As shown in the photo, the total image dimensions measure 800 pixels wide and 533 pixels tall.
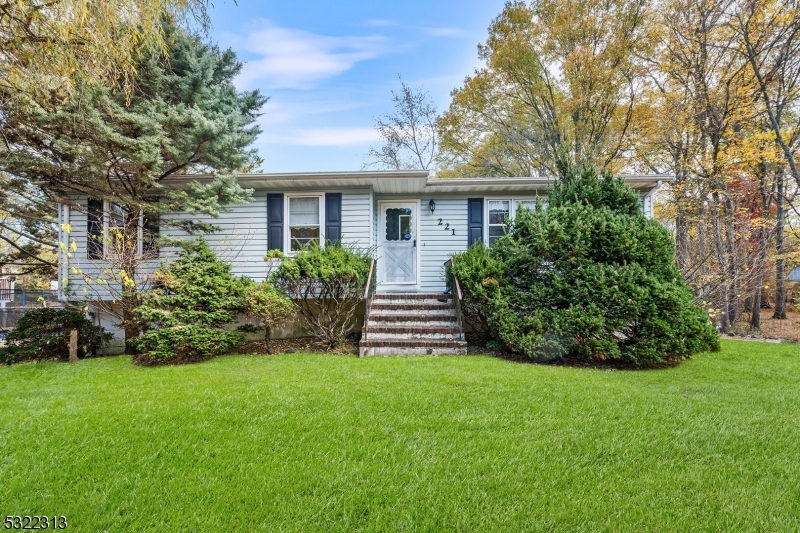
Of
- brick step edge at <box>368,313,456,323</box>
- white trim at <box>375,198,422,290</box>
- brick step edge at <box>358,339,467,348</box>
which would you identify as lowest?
brick step edge at <box>358,339,467,348</box>

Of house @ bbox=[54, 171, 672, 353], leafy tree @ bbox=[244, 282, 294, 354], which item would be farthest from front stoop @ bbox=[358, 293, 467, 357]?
leafy tree @ bbox=[244, 282, 294, 354]

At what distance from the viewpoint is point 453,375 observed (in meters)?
4.52

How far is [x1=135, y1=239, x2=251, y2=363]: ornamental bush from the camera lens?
545 centimetres

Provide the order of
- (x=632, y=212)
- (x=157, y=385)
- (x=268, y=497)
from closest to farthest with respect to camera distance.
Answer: (x=268, y=497) → (x=157, y=385) → (x=632, y=212)

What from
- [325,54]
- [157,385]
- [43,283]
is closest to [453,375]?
[157,385]

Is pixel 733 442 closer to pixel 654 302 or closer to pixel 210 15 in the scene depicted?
pixel 654 302

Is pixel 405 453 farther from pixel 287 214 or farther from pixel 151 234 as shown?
pixel 151 234

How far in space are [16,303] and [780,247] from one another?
76.5 ft

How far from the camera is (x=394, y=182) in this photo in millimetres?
7617

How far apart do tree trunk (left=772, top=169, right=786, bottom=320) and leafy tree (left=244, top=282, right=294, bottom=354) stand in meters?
10.6

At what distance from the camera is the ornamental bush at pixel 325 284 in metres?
6.20

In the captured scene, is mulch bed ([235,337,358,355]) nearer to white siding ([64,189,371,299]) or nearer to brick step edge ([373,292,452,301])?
brick step edge ([373,292,452,301])

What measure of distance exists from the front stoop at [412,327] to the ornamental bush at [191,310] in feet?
7.41

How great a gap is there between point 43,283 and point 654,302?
888 inches
